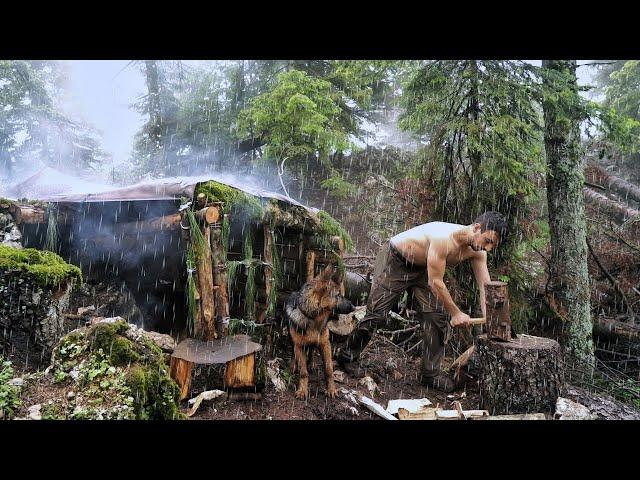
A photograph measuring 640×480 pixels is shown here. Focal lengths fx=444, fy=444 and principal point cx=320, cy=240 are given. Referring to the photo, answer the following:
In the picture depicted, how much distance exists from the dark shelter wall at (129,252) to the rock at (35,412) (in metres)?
2.63

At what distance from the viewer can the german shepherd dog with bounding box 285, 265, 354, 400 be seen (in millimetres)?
3730

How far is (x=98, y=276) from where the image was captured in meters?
5.51

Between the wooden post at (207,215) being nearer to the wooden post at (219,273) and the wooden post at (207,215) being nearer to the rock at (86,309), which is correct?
the wooden post at (219,273)

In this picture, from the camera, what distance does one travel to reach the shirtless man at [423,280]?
12.3 feet

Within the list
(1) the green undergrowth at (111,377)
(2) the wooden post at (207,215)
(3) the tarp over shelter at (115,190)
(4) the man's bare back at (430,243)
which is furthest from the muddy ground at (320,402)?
(3) the tarp over shelter at (115,190)

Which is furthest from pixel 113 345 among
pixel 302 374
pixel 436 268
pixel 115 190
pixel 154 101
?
pixel 154 101

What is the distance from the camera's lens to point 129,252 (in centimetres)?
541

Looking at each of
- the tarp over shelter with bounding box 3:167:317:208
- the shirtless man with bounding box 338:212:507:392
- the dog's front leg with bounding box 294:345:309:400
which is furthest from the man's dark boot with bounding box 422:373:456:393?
the tarp over shelter with bounding box 3:167:317:208

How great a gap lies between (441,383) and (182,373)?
2.33 m

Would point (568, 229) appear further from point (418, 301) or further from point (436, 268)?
point (436, 268)

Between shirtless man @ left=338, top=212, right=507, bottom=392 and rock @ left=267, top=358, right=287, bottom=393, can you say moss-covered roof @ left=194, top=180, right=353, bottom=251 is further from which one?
rock @ left=267, top=358, right=287, bottom=393
